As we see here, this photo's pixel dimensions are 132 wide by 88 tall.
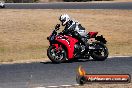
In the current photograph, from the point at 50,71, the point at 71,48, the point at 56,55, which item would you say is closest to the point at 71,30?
the point at 71,48

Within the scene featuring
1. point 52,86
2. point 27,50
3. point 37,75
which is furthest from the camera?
point 27,50

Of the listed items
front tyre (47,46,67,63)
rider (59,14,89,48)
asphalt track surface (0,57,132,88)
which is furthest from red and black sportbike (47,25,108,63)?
asphalt track surface (0,57,132,88)

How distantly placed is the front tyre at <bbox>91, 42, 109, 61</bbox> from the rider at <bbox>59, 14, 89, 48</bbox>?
1.21 ft

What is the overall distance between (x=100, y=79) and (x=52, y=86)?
2.28 meters

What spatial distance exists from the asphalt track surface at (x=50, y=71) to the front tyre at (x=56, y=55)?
0.28 m

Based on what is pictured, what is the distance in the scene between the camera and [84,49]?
1945 centimetres

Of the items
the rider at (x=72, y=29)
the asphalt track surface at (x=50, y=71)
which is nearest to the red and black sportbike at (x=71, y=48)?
the rider at (x=72, y=29)

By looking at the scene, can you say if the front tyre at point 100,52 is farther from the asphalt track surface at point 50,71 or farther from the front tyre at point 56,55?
the front tyre at point 56,55

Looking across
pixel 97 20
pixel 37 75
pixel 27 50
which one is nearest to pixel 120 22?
pixel 97 20

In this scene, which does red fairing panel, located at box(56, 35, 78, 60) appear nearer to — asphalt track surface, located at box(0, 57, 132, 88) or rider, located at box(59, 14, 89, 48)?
rider, located at box(59, 14, 89, 48)

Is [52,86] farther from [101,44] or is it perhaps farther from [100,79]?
[101,44]

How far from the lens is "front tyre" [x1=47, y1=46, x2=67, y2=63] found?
1889cm

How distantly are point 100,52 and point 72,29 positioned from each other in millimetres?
1365

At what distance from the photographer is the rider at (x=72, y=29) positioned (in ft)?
63.1
